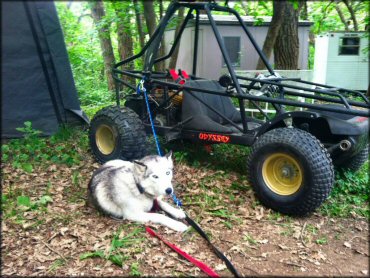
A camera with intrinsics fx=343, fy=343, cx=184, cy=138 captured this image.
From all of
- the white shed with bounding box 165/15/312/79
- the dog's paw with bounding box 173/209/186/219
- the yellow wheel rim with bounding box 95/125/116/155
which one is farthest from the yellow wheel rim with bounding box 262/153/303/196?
the white shed with bounding box 165/15/312/79

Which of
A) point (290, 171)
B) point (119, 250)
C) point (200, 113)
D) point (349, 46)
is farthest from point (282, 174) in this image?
point (349, 46)

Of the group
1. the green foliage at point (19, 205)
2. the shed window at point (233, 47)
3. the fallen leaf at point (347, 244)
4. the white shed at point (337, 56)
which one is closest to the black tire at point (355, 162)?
the fallen leaf at point (347, 244)

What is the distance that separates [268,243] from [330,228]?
2.65 ft

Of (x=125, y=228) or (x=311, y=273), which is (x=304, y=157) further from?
(x=125, y=228)

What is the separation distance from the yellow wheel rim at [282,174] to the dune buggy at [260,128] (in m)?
0.01

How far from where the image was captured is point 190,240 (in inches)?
128

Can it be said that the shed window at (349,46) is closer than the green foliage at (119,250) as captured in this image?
No

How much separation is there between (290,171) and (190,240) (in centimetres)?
139

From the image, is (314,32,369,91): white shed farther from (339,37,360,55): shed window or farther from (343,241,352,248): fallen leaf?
(343,241,352,248): fallen leaf

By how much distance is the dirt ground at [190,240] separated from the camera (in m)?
2.83

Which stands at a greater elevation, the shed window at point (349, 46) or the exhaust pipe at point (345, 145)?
the exhaust pipe at point (345, 145)

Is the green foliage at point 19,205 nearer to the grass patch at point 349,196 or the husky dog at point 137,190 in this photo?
the husky dog at point 137,190

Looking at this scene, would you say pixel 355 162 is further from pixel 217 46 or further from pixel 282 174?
pixel 217 46

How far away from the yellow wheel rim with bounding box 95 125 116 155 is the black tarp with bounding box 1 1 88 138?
13.0 feet
